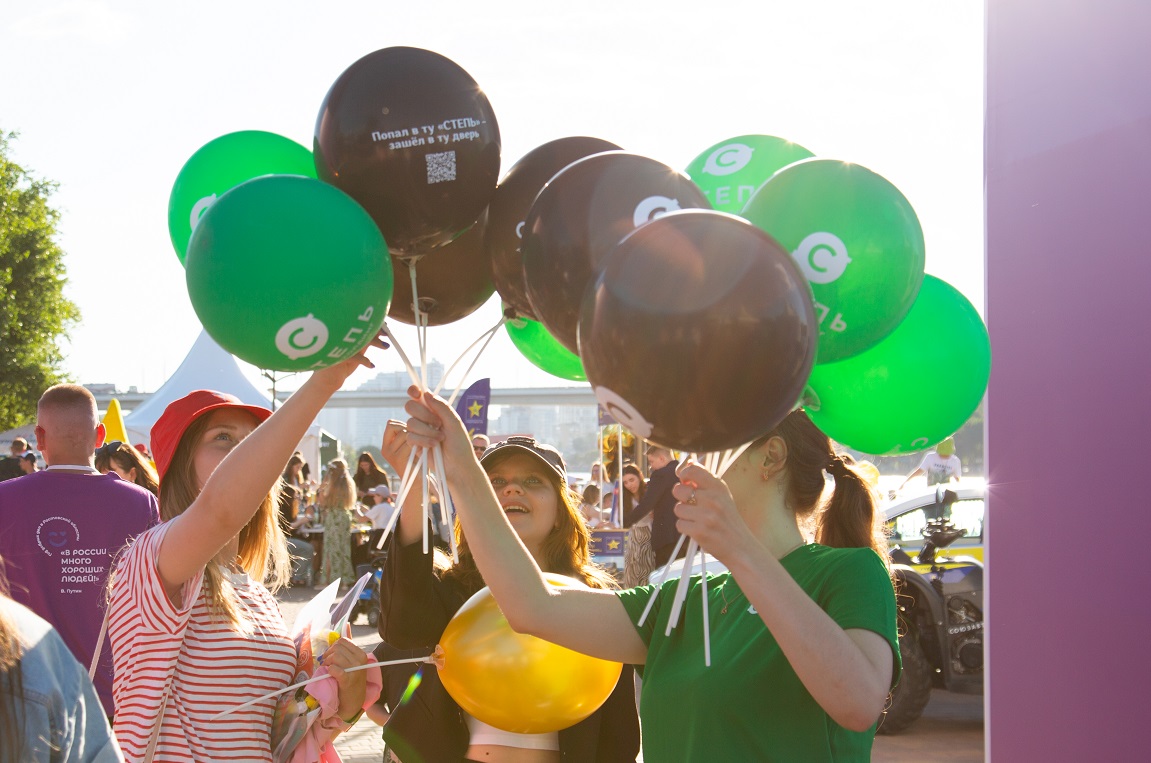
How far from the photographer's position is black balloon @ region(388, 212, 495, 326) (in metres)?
2.45

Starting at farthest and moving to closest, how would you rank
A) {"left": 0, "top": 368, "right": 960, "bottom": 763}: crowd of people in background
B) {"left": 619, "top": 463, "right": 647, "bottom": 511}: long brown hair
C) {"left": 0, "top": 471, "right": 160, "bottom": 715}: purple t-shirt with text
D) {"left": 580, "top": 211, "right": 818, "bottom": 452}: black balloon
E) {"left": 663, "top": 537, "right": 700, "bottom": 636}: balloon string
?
1. {"left": 619, "top": 463, "right": 647, "bottom": 511}: long brown hair
2. {"left": 0, "top": 471, "right": 160, "bottom": 715}: purple t-shirt with text
3. {"left": 663, "top": 537, "right": 700, "bottom": 636}: balloon string
4. {"left": 0, "top": 368, "right": 960, "bottom": 763}: crowd of people in background
5. {"left": 580, "top": 211, "right": 818, "bottom": 452}: black balloon

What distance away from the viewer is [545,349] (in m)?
2.73

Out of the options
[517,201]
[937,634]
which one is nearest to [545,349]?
[517,201]

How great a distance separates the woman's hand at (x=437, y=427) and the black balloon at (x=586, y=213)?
13.5 inches

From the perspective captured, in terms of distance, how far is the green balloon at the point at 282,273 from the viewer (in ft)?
6.23

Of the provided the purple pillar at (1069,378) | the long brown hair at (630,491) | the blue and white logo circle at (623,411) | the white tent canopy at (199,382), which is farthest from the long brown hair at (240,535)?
the white tent canopy at (199,382)

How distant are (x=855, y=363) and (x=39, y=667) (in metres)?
1.74

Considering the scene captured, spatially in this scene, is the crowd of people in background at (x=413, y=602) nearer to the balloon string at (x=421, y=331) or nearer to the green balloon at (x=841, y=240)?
the balloon string at (x=421, y=331)

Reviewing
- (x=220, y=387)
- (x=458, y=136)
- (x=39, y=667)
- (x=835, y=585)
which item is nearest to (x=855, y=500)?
(x=835, y=585)

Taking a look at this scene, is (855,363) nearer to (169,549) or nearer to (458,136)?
(458,136)

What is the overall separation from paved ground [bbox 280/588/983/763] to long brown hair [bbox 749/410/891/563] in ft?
14.8

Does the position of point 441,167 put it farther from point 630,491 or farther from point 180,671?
point 630,491

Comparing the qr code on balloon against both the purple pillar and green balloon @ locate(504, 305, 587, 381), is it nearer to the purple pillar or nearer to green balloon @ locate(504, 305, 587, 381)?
green balloon @ locate(504, 305, 587, 381)

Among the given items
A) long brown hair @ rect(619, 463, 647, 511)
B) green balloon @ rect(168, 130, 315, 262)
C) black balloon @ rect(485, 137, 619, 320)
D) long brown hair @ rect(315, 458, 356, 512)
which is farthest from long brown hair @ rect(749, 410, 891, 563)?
long brown hair @ rect(315, 458, 356, 512)
